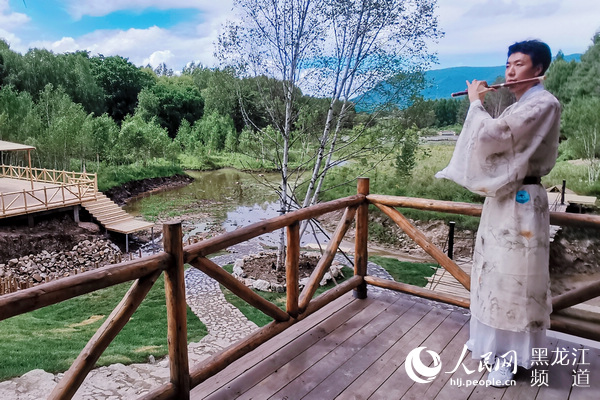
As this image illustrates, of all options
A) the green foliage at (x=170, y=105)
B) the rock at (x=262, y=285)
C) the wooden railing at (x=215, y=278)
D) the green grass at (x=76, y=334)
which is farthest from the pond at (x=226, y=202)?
the green foliage at (x=170, y=105)

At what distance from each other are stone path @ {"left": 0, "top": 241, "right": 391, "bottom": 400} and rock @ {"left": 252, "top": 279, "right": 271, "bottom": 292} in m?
0.61

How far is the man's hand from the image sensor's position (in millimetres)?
1955

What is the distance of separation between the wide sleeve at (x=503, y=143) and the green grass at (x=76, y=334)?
15.8 feet

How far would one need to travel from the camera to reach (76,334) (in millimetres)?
6473

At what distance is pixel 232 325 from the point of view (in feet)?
22.6

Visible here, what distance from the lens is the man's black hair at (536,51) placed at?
72.5 inches

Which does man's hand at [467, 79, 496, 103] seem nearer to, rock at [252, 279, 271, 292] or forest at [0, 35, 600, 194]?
forest at [0, 35, 600, 194]

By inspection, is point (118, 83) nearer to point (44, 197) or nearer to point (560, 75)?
point (44, 197)

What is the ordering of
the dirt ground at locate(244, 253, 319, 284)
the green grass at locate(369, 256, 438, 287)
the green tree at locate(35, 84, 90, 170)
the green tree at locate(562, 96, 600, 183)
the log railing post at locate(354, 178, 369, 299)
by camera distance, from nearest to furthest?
the log railing post at locate(354, 178, 369, 299) → the dirt ground at locate(244, 253, 319, 284) → the green grass at locate(369, 256, 438, 287) → the green tree at locate(562, 96, 600, 183) → the green tree at locate(35, 84, 90, 170)

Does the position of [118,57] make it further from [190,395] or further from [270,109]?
[190,395]

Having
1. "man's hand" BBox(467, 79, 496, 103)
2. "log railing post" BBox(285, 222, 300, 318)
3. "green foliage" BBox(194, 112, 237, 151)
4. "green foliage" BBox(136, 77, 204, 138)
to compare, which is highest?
"green foliage" BBox(136, 77, 204, 138)

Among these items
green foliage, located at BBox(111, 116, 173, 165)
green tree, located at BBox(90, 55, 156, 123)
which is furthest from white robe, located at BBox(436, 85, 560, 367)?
green tree, located at BBox(90, 55, 156, 123)

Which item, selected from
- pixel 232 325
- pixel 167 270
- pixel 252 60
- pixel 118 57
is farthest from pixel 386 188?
pixel 118 57

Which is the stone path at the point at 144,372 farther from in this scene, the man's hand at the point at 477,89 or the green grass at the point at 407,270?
the green grass at the point at 407,270
